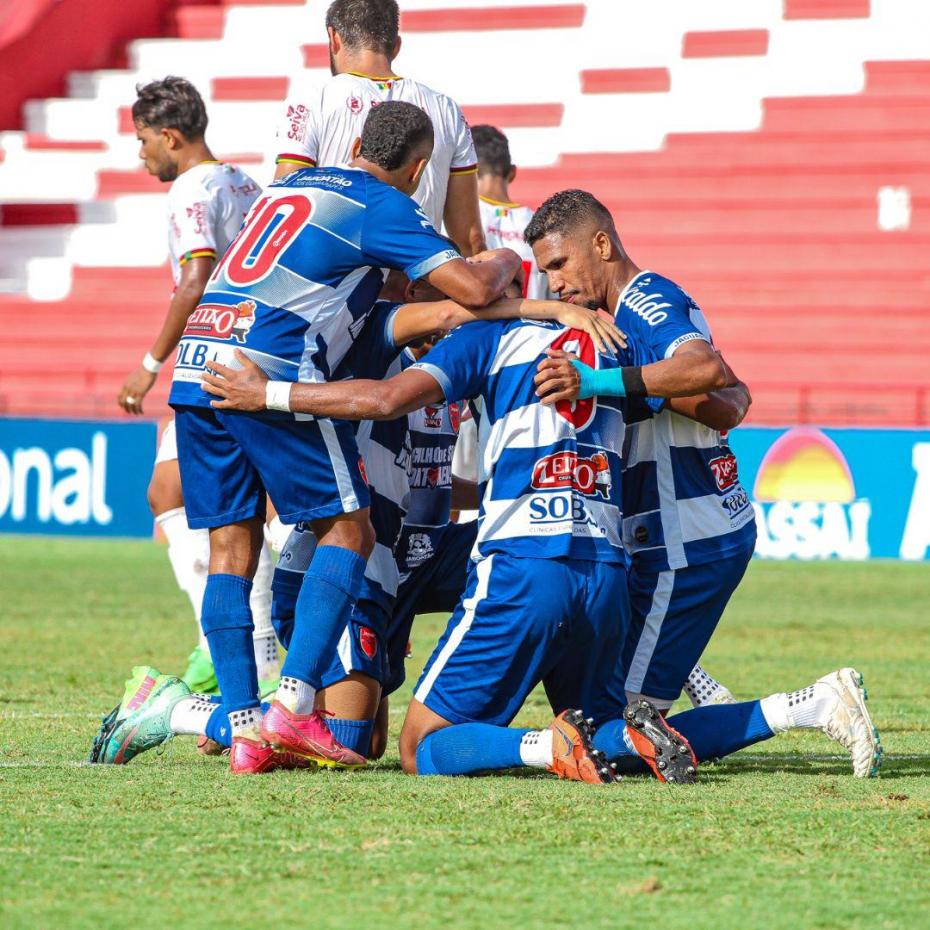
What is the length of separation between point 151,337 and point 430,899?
16206 millimetres

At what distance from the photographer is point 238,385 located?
4.30 meters

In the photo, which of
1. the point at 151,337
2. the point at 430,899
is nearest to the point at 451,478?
the point at 430,899

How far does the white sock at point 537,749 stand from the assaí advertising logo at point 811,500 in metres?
9.26

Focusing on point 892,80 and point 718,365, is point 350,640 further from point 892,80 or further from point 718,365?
point 892,80

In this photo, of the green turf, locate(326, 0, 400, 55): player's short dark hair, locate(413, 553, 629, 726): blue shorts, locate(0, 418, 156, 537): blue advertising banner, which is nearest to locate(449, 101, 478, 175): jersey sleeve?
locate(326, 0, 400, 55): player's short dark hair

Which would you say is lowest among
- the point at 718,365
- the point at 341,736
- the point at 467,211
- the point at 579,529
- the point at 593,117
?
the point at 341,736

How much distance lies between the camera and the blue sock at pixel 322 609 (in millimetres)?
4285

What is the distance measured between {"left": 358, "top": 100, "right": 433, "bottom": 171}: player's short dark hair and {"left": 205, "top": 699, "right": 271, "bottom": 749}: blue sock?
58.1 inches

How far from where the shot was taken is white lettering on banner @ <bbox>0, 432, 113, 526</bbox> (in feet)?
48.5

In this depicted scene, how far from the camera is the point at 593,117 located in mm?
19828

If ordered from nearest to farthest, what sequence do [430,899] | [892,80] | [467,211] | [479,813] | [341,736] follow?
[430,899], [479,813], [341,736], [467,211], [892,80]

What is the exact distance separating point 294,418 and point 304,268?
387 millimetres

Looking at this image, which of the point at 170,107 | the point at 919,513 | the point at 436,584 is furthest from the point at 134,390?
the point at 919,513

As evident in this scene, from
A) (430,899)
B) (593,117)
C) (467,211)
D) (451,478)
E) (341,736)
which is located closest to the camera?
(430,899)
